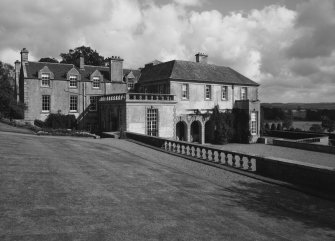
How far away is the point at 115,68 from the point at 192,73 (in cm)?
1051

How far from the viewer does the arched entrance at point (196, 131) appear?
41281 mm

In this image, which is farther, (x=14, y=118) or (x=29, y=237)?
(x=14, y=118)

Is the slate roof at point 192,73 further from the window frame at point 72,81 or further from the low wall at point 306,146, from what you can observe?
the low wall at point 306,146

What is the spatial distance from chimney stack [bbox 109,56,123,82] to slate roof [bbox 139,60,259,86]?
10.6 ft

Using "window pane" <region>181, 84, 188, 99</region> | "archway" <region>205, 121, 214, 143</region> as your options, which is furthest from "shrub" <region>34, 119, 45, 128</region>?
"archway" <region>205, 121, 214, 143</region>

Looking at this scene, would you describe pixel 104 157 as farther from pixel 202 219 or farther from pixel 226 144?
pixel 226 144

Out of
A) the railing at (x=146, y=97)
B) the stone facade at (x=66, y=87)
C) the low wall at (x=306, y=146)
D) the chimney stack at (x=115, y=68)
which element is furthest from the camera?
the chimney stack at (x=115, y=68)

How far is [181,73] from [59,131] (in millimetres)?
17426

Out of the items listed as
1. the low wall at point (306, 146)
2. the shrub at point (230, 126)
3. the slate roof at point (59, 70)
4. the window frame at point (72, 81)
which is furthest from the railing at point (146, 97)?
the low wall at point (306, 146)

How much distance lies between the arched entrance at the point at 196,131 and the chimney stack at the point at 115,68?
1182 cm

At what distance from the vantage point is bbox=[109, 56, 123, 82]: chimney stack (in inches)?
1678

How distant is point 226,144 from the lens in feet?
136

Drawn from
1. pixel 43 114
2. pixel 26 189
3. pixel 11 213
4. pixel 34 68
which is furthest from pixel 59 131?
pixel 11 213

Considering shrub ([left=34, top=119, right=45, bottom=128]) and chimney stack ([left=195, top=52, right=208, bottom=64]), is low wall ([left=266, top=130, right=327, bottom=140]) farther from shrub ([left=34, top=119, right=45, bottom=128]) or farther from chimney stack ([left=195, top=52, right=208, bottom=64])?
shrub ([left=34, top=119, right=45, bottom=128])
